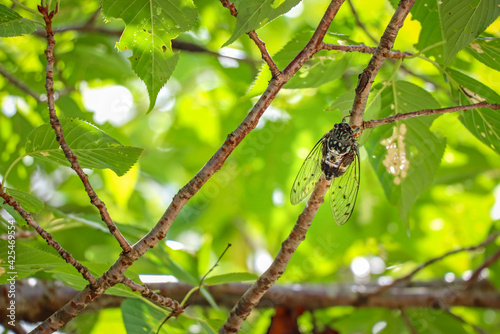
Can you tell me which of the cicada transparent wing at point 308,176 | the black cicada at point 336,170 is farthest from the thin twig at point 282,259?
the cicada transparent wing at point 308,176

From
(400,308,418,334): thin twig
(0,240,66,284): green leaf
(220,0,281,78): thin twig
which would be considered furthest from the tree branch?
(400,308,418,334): thin twig

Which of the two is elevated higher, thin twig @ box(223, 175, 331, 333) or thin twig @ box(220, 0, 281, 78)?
thin twig @ box(220, 0, 281, 78)

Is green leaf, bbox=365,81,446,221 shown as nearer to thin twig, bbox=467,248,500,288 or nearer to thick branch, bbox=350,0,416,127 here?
thick branch, bbox=350,0,416,127

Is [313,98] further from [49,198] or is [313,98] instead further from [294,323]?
[49,198]

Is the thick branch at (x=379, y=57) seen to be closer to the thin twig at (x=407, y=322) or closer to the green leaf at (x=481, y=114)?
the green leaf at (x=481, y=114)

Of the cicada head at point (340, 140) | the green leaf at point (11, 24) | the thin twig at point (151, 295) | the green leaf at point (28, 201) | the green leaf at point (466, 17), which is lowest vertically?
the thin twig at point (151, 295)
